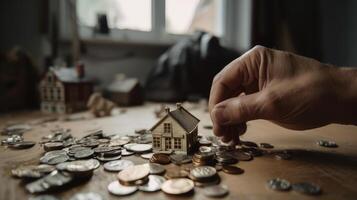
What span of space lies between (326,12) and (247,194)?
314cm

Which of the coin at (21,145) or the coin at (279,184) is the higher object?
the coin at (279,184)

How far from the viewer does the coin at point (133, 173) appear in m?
0.58

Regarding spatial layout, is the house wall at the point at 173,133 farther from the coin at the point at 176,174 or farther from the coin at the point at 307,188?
the coin at the point at 307,188

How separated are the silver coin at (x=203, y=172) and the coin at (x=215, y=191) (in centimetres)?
3

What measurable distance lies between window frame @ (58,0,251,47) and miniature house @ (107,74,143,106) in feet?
1.27

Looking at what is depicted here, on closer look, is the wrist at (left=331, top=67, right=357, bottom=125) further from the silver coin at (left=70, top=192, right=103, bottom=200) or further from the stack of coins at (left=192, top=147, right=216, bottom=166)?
the silver coin at (left=70, top=192, right=103, bottom=200)

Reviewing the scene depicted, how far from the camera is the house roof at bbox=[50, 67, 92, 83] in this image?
1.48 m

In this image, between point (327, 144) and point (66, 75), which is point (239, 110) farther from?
point (66, 75)

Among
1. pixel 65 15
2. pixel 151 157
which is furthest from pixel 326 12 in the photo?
pixel 151 157

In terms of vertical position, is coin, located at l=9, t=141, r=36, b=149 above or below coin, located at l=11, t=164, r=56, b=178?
below

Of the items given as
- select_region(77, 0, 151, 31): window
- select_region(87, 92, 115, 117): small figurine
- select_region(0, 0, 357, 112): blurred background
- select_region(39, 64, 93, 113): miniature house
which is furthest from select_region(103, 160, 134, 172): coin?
select_region(77, 0, 151, 31): window

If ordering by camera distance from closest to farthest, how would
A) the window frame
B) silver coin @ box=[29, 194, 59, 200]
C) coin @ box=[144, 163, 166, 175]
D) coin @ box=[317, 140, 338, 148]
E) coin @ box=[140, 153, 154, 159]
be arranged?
silver coin @ box=[29, 194, 59, 200] < coin @ box=[144, 163, 166, 175] < coin @ box=[140, 153, 154, 159] < coin @ box=[317, 140, 338, 148] < the window frame

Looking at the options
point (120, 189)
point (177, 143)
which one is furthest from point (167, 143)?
point (120, 189)

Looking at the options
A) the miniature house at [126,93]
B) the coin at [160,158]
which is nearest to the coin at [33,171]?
the coin at [160,158]
